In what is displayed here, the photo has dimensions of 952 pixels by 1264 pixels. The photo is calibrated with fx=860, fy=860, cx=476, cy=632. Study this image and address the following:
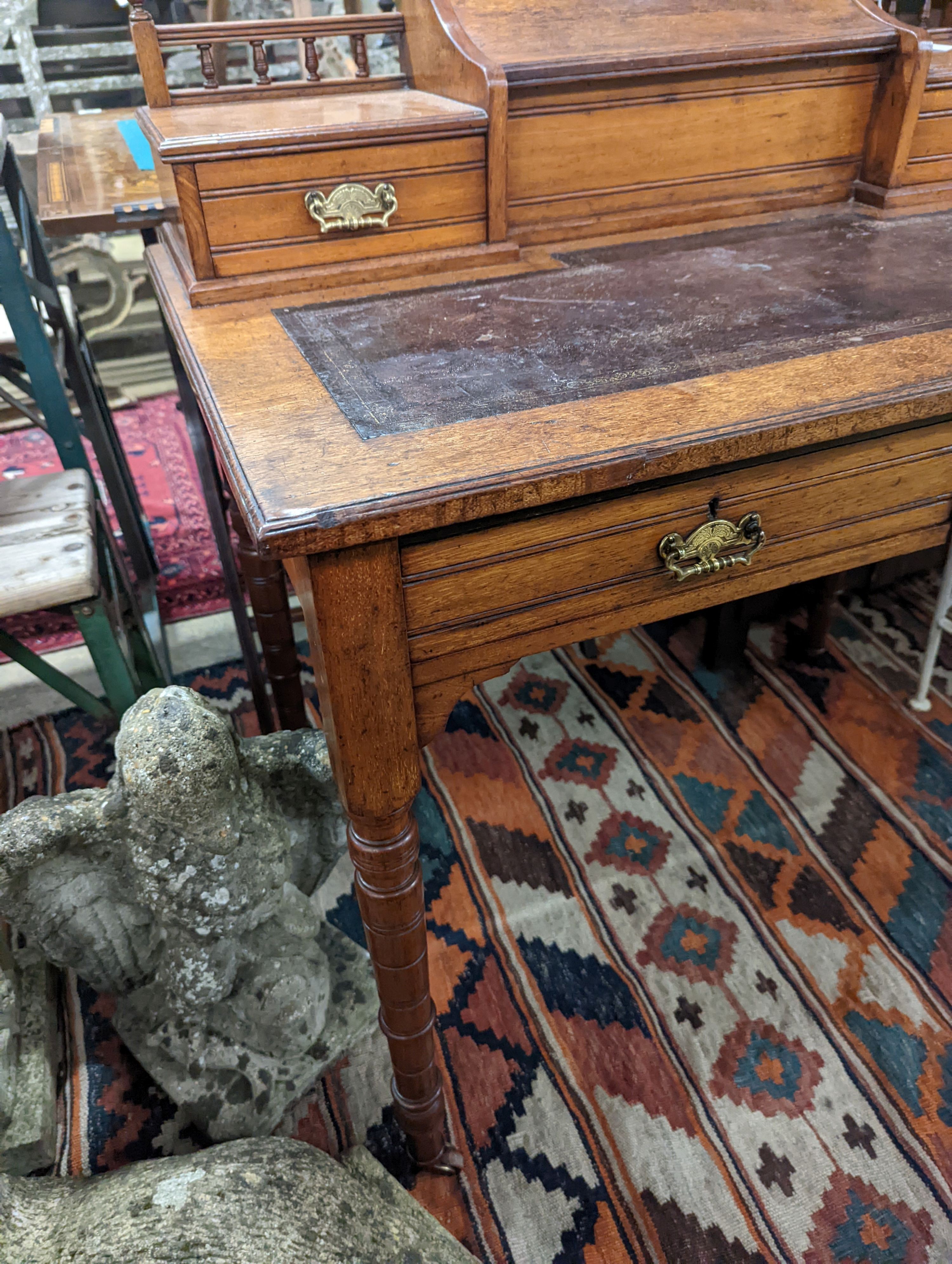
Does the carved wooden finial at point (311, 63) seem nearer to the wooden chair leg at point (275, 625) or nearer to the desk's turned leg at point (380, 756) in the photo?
the wooden chair leg at point (275, 625)

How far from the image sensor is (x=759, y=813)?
1626mm

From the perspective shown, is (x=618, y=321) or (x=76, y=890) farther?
(x=76, y=890)

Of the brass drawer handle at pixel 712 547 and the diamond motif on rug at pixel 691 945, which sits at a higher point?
the brass drawer handle at pixel 712 547

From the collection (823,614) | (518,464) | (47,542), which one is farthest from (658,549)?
(823,614)

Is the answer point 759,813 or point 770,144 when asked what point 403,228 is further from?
point 759,813

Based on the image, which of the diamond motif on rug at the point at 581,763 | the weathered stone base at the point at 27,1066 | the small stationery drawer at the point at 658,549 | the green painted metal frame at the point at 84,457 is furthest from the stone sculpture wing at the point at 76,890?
the diamond motif on rug at the point at 581,763

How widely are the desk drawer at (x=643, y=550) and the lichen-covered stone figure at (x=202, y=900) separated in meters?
0.33

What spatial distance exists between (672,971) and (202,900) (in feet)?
2.52

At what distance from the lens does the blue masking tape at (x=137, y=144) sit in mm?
1491

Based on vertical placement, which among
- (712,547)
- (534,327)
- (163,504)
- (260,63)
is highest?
(260,63)

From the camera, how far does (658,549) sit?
0.85 m

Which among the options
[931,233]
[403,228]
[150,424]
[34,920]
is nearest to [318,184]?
[403,228]

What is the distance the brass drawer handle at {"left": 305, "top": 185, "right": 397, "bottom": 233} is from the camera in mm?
1085

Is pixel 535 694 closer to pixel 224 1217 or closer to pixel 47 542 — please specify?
pixel 47 542
